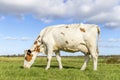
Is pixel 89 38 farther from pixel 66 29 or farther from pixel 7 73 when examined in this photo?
pixel 7 73

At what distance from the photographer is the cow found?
1969cm

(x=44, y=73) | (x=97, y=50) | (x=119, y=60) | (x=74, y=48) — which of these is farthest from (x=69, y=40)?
(x=119, y=60)

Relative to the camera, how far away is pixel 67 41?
20.1 meters

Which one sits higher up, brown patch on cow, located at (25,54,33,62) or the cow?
the cow

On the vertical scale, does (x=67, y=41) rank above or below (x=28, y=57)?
above

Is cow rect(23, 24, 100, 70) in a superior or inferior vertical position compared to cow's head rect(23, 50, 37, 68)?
superior

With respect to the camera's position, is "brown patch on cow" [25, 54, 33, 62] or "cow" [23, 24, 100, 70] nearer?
"cow" [23, 24, 100, 70]

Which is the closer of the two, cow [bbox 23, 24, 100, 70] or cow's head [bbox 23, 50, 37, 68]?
cow [bbox 23, 24, 100, 70]

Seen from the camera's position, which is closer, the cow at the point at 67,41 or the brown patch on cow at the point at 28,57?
the cow at the point at 67,41

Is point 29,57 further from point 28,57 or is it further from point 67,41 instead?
point 67,41

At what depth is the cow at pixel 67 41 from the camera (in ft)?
64.6

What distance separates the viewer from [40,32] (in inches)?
864

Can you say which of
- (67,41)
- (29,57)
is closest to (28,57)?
(29,57)

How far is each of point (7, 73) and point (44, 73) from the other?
1999 millimetres
